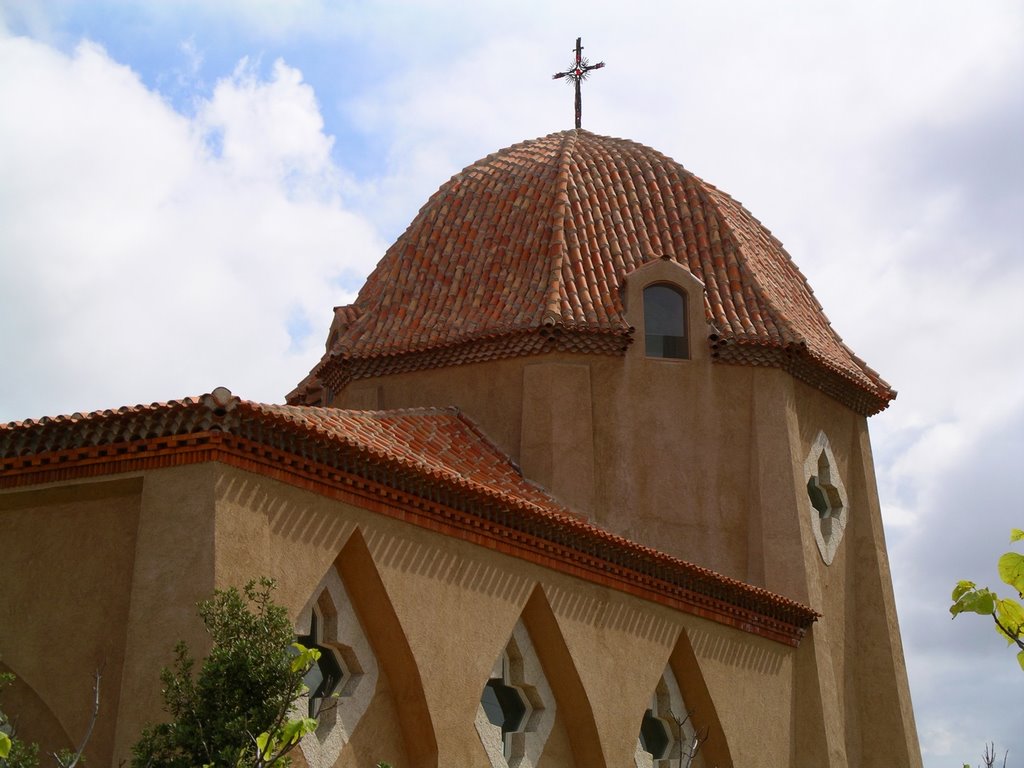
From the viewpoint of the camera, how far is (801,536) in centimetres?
1634

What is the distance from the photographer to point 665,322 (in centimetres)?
1686

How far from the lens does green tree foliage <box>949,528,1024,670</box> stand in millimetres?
5051

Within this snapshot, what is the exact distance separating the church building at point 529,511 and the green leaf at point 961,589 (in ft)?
18.7

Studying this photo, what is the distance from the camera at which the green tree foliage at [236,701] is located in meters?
7.99

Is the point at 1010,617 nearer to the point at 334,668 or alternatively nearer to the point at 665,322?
the point at 334,668

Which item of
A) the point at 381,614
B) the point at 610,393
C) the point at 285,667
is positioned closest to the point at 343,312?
the point at 610,393

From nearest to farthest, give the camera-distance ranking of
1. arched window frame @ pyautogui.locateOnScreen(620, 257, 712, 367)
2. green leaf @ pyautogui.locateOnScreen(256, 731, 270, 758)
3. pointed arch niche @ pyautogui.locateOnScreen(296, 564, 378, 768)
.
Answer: green leaf @ pyautogui.locateOnScreen(256, 731, 270, 758) < pointed arch niche @ pyautogui.locateOnScreen(296, 564, 378, 768) < arched window frame @ pyautogui.locateOnScreen(620, 257, 712, 367)

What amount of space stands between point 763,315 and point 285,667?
9997 millimetres

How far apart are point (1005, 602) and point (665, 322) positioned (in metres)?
11.7

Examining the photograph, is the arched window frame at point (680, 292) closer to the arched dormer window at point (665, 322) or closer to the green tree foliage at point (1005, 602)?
the arched dormer window at point (665, 322)

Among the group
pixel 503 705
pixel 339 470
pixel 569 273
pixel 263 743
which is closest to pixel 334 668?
pixel 339 470

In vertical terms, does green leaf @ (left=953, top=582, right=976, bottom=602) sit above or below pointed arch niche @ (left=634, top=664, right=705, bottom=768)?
below

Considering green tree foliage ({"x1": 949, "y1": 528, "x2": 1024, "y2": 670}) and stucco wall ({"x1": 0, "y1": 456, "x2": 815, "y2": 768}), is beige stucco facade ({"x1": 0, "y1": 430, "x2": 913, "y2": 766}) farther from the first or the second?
green tree foliage ({"x1": 949, "y1": 528, "x2": 1024, "y2": 670})

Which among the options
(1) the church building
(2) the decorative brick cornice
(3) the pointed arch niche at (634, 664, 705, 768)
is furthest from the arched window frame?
(3) the pointed arch niche at (634, 664, 705, 768)
